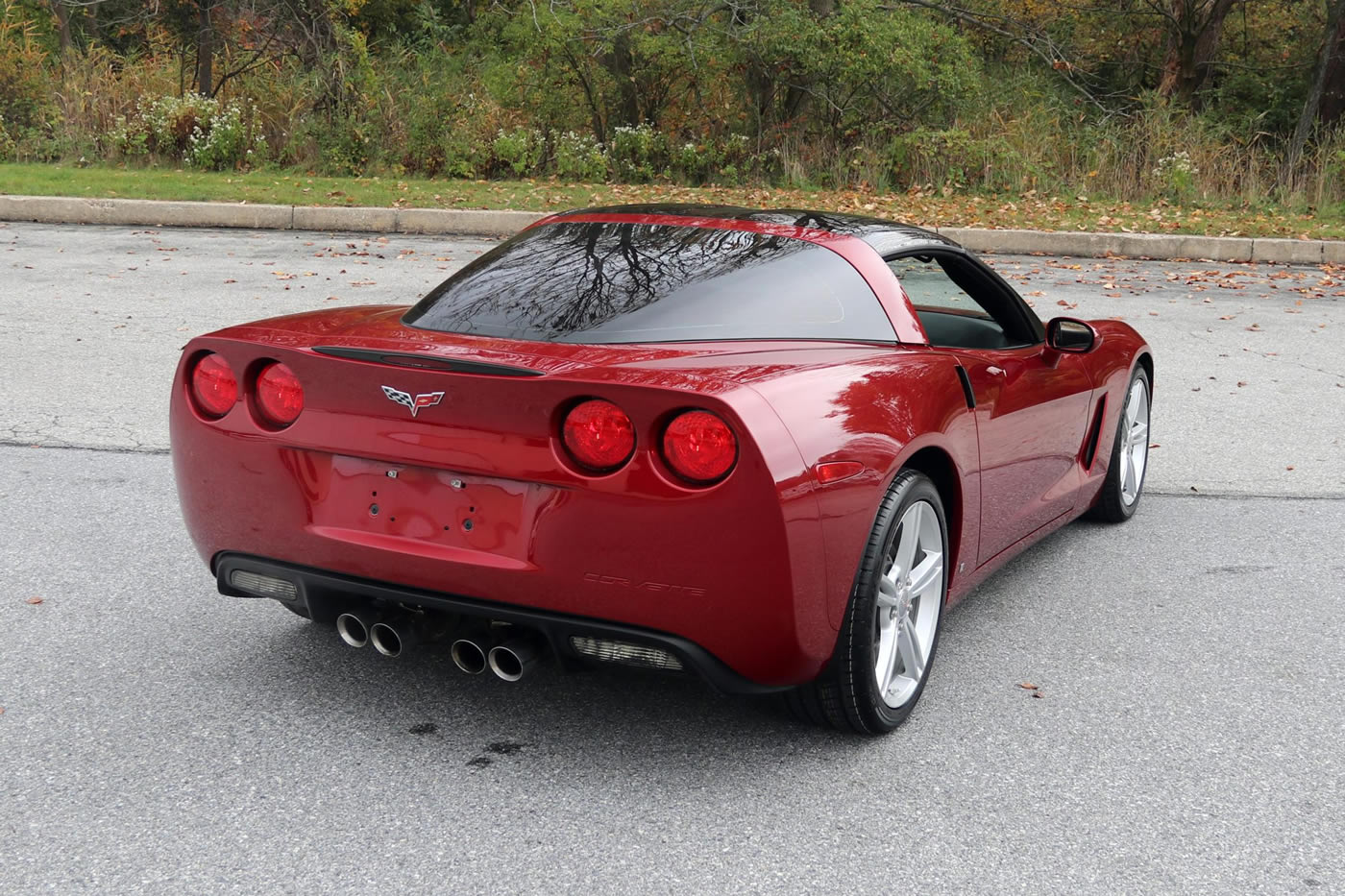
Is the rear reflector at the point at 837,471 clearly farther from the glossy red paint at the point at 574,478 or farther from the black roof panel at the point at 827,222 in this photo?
the black roof panel at the point at 827,222

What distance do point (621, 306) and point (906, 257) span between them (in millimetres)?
1056

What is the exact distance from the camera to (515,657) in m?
3.20

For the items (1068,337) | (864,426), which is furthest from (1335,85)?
(864,426)

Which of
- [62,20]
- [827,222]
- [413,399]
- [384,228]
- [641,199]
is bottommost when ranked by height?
[384,228]

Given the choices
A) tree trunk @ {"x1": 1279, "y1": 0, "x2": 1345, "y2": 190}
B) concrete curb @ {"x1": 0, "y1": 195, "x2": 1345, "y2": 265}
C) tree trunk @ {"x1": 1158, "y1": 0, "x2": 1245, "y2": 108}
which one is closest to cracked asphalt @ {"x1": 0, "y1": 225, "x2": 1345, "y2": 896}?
concrete curb @ {"x1": 0, "y1": 195, "x2": 1345, "y2": 265}

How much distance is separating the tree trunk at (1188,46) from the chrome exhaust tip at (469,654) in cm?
2680

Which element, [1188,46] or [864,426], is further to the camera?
[1188,46]

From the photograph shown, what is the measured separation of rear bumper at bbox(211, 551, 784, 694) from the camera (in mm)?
3049

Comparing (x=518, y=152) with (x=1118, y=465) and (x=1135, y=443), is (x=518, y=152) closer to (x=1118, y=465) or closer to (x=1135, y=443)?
(x=1135, y=443)

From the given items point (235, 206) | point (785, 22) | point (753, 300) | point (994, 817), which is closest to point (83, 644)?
point (753, 300)

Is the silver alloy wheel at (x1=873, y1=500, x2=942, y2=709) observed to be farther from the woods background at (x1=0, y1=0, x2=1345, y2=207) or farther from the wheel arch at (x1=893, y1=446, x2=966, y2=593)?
the woods background at (x1=0, y1=0, x2=1345, y2=207)

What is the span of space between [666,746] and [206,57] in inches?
810

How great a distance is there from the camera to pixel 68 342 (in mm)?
8422

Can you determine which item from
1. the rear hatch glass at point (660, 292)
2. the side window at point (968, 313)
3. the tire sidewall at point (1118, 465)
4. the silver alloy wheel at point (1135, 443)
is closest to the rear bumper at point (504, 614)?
the rear hatch glass at point (660, 292)
